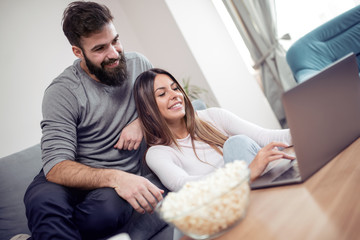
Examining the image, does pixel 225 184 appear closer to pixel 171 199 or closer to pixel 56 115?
pixel 171 199

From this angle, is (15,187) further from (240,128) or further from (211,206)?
(211,206)

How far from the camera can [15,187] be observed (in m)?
1.81

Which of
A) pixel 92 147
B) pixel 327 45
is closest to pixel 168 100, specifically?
pixel 92 147

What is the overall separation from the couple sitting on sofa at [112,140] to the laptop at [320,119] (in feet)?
1.19

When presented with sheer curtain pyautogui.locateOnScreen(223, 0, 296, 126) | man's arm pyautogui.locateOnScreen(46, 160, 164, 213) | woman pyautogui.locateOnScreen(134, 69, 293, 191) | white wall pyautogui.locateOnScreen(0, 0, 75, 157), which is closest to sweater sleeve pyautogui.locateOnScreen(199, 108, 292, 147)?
woman pyautogui.locateOnScreen(134, 69, 293, 191)

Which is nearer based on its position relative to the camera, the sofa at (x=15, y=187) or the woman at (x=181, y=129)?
the woman at (x=181, y=129)

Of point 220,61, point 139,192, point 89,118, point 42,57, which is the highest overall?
point 42,57

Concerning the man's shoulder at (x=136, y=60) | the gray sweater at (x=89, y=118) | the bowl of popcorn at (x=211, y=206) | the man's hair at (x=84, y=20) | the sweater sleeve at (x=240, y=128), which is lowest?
the sweater sleeve at (x=240, y=128)

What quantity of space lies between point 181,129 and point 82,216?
27.7 inches

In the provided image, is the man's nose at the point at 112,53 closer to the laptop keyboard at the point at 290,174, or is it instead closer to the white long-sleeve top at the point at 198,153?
the white long-sleeve top at the point at 198,153

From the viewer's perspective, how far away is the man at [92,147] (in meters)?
1.23

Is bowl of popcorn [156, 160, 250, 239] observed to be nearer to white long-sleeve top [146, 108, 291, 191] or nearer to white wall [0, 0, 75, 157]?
white long-sleeve top [146, 108, 291, 191]

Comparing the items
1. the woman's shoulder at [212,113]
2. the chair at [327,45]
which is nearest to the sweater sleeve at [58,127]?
the woman's shoulder at [212,113]

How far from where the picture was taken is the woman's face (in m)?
1.65
